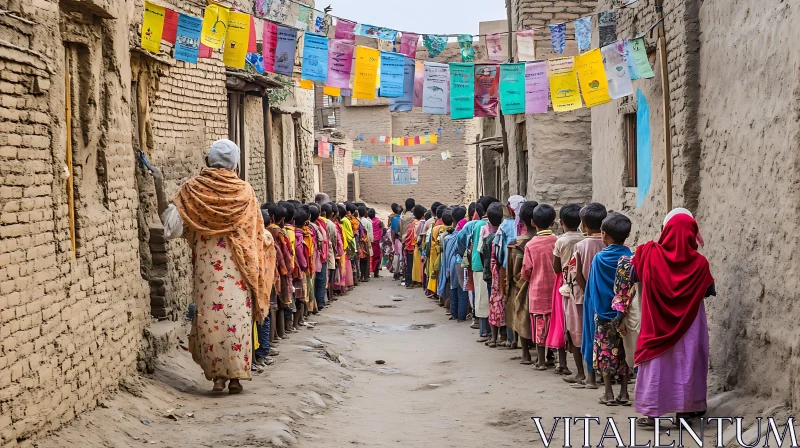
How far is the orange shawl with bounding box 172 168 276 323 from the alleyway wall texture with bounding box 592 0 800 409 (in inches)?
143

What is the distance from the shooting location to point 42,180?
524 cm

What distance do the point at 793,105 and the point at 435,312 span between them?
8.96m

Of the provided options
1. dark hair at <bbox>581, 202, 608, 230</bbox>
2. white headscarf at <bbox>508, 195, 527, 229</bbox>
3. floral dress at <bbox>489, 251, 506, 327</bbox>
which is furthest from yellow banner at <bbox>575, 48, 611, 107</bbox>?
dark hair at <bbox>581, 202, 608, 230</bbox>

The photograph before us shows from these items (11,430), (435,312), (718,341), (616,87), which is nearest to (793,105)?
(718,341)

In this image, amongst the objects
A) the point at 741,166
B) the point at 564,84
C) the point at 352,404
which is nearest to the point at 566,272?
the point at 741,166

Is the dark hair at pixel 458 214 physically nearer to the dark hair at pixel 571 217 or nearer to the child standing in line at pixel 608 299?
the dark hair at pixel 571 217

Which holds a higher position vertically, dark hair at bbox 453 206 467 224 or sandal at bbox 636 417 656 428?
dark hair at bbox 453 206 467 224

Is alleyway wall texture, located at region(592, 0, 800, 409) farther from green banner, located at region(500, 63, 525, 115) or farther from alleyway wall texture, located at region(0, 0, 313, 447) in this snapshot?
alleyway wall texture, located at region(0, 0, 313, 447)

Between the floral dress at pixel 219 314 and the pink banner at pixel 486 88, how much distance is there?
18.0 ft

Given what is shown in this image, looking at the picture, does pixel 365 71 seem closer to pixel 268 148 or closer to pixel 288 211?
pixel 288 211

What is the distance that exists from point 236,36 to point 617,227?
471 cm

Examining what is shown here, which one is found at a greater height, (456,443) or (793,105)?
(793,105)

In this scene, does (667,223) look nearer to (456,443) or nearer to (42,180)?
(456,443)

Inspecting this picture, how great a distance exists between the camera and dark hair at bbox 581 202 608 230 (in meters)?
7.13
